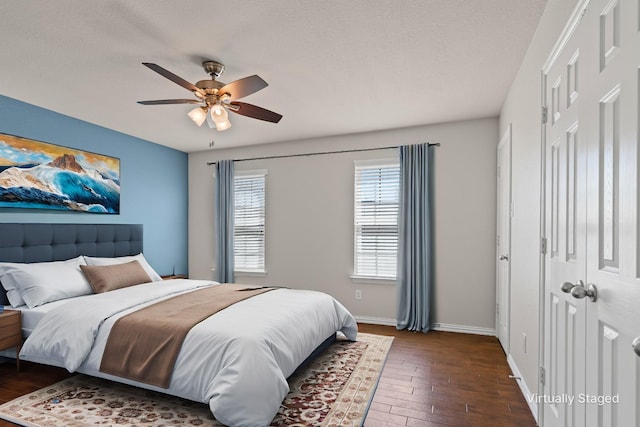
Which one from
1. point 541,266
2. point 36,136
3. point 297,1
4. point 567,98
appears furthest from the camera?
point 36,136

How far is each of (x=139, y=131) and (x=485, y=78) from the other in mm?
Answer: 4012

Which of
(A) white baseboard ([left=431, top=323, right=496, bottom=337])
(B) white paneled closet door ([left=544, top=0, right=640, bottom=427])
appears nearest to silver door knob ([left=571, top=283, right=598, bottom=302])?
(B) white paneled closet door ([left=544, top=0, right=640, bottom=427])

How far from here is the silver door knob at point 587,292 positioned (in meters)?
1.24

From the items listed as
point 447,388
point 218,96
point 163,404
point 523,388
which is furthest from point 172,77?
point 523,388

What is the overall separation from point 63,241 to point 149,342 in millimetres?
2150

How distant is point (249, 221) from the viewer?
5.29 meters

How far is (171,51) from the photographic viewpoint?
95.0 inches

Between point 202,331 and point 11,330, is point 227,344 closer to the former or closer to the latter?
point 202,331

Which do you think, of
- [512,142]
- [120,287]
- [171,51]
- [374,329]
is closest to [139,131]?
[120,287]

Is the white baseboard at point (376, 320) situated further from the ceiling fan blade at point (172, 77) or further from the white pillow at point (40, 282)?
the ceiling fan blade at point (172, 77)

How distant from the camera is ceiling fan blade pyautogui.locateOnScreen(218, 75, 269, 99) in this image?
7.63 ft

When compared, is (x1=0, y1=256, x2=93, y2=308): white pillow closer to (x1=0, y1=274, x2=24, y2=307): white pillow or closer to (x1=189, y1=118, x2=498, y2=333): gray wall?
(x1=0, y1=274, x2=24, y2=307): white pillow

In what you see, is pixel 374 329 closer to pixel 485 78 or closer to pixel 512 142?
pixel 512 142

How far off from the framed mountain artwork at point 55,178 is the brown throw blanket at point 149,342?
1914 mm
